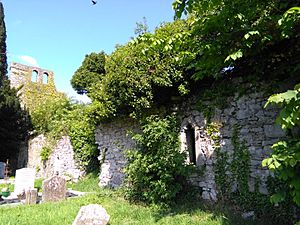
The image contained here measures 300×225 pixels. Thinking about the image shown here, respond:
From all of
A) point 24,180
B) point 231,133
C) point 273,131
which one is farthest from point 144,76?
point 24,180

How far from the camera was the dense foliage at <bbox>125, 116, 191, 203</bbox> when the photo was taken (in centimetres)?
624

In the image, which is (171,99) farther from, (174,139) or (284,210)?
(284,210)

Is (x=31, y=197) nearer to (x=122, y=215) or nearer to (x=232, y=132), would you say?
(x=122, y=215)

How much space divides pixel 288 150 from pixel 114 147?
7590 mm

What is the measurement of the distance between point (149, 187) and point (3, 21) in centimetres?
1893

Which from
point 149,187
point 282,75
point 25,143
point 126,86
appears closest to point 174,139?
point 149,187

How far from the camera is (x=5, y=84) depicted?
65.2ft

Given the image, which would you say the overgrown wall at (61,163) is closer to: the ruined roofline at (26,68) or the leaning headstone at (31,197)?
the leaning headstone at (31,197)

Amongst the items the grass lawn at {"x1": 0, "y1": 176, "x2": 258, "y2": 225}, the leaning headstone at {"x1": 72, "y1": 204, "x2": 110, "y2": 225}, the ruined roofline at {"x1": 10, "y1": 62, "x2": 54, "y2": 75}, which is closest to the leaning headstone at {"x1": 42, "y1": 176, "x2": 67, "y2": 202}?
the grass lawn at {"x1": 0, "y1": 176, "x2": 258, "y2": 225}

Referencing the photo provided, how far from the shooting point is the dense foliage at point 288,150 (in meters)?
2.29

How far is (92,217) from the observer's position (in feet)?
16.5

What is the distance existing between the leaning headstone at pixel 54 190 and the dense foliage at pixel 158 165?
257cm

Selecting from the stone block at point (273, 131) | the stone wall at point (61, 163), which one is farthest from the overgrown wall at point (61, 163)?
the stone block at point (273, 131)

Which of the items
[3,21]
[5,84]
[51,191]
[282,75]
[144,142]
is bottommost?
[51,191]
